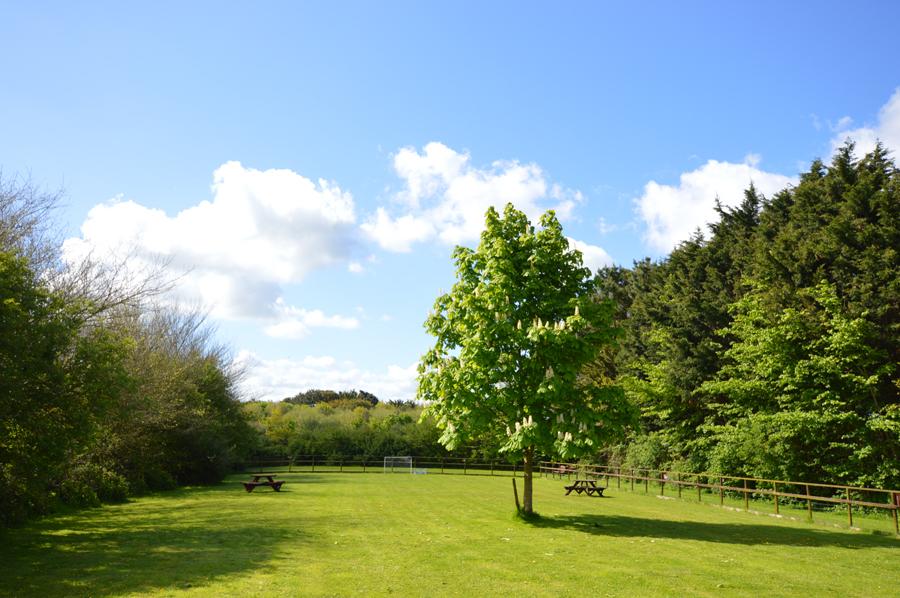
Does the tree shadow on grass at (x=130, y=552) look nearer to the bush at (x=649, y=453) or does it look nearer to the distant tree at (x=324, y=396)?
the bush at (x=649, y=453)

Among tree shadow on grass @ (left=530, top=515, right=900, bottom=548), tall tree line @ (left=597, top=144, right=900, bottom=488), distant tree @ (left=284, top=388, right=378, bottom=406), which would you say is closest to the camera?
tree shadow on grass @ (left=530, top=515, right=900, bottom=548)

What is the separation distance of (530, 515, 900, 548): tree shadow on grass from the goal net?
38.4 m

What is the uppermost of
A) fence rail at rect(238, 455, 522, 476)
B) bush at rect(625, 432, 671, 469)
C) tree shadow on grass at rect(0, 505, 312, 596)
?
bush at rect(625, 432, 671, 469)

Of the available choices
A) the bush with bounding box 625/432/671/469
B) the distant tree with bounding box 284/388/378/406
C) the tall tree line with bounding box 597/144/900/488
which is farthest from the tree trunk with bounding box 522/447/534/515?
the distant tree with bounding box 284/388/378/406

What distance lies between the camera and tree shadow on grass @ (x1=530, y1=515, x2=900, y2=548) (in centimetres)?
1585

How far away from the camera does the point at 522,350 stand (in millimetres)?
18656

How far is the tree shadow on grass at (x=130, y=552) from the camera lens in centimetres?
1001

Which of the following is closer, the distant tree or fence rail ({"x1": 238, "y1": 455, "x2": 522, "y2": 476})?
fence rail ({"x1": 238, "y1": 455, "x2": 522, "y2": 476})

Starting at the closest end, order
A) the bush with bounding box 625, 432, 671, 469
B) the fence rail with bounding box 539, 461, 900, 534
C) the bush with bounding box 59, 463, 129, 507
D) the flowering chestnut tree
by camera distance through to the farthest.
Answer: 1. the flowering chestnut tree
2. the fence rail with bounding box 539, 461, 900, 534
3. the bush with bounding box 59, 463, 129, 507
4. the bush with bounding box 625, 432, 671, 469

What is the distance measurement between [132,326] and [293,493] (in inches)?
401

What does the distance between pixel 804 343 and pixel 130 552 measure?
26.5 m

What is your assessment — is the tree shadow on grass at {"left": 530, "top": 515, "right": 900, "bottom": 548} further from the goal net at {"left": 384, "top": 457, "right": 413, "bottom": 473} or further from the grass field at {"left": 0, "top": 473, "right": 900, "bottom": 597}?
the goal net at {"left": 384, "top": 457, "right": 413, "bottom": 473}

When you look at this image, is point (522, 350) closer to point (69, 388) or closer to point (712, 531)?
point (712, 531)

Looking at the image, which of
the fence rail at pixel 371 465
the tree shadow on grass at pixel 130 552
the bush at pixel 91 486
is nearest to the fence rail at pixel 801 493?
the tree shadow on grass at pixel 130 552
